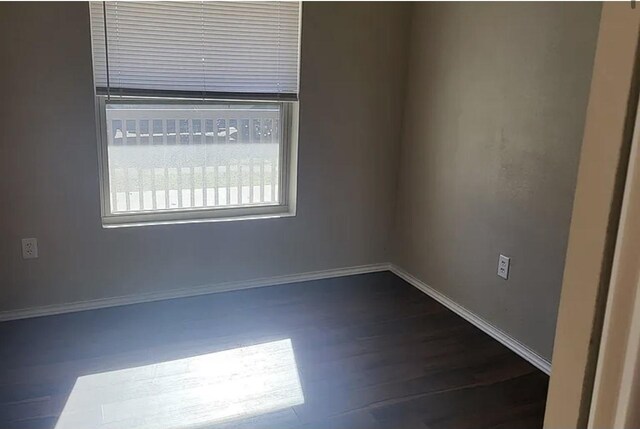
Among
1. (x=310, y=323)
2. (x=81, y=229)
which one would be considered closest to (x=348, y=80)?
(x=310, y=323)

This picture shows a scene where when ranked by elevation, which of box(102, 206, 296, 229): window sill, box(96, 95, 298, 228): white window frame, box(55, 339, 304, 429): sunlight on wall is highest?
box(96, 95, 298, 228): white window frame

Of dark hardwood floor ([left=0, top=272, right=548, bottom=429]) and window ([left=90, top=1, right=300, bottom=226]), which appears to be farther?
window ([left=90, top=1, right=300, bottom=226])

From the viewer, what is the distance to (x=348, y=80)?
3.29 metres

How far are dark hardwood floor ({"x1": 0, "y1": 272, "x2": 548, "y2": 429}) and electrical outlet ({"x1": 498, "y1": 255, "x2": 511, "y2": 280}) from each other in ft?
1.13

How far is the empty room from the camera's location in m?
2.31

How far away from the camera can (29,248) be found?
281 cm

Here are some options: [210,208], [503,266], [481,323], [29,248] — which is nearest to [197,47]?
[210,208]

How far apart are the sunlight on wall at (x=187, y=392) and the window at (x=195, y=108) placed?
3.23 ft

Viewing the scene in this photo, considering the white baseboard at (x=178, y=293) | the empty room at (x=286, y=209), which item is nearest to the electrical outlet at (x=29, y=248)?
the empty room at (x=286, y=209)

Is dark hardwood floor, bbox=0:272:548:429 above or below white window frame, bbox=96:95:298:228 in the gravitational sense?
below

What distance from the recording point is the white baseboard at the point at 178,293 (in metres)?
2.89

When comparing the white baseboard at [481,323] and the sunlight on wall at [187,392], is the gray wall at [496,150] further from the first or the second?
the sunlight on wall at [187,392]

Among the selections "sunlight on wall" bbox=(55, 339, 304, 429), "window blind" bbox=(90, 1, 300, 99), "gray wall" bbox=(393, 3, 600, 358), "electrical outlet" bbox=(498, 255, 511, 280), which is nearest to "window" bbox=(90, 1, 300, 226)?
"window blind" bbox=(90, 1, 300, 99)

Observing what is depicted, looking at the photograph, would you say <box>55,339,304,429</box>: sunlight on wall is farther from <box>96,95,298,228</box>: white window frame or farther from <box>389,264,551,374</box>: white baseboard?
<box>389,264,551,374</box>: white baseboard
